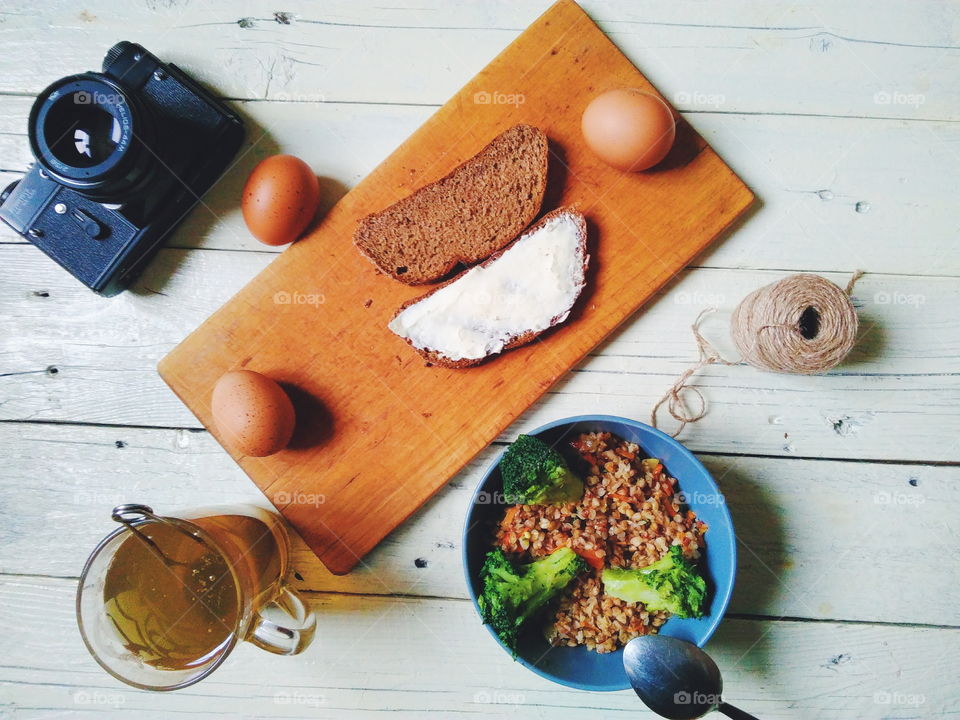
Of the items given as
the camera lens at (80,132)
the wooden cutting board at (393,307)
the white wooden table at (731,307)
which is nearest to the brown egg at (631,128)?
the wooden cutting board at (393,307)

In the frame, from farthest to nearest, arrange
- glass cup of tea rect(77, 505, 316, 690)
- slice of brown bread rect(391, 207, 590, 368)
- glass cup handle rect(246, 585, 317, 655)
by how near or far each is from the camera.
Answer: slice of brown bread rect(391, 207, 590, 368) < glass cup handle rect(246, 585, 317, 655) < glass cup of tea rect(77, 505, 316, 690)

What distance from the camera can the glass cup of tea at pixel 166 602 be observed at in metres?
1.06

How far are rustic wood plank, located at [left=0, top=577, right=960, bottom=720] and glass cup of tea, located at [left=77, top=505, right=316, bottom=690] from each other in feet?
0.85

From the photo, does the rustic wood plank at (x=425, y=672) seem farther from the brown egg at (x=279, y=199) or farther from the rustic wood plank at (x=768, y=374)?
the brown egg at (x=279, y=199)

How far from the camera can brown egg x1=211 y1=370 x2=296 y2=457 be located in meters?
1.22

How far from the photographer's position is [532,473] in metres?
1.12

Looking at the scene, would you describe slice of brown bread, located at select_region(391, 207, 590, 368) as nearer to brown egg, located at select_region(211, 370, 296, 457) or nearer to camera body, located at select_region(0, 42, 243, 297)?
brown egg, located at select_region(211, 370, 296, 457)

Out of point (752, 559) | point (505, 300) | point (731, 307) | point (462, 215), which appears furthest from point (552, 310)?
point (752, 559)

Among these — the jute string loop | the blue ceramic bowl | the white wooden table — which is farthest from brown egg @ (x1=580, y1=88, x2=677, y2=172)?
the blue ceramic bowl

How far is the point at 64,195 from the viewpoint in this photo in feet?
4.15

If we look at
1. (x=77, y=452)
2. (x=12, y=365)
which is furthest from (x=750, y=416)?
(x=12, y=365)

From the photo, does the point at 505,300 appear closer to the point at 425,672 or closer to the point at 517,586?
the point at 517,586

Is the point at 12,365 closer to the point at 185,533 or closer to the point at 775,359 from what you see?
the point at 185,533

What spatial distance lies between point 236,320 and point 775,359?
40.7 inches
